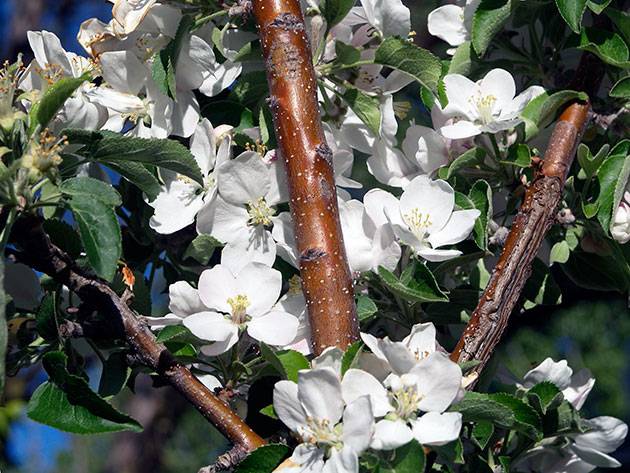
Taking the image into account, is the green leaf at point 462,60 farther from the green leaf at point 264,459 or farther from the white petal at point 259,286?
the green leaf at point 264,459

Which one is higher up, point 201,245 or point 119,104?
point 119,104

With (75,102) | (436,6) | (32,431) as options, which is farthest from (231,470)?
(32,431)

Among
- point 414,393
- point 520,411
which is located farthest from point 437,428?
point 520,411

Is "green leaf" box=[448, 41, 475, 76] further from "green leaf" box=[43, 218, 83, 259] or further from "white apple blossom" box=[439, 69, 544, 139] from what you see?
"green leaf" box=[43, 218, 83, 259]

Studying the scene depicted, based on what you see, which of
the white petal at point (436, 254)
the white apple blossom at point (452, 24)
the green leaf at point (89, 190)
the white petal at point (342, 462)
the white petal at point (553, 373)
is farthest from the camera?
the white apple blossom at point (452, 24)

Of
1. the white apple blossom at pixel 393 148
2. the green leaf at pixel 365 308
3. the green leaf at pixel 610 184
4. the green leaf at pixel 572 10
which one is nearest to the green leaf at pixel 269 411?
the green leaf at pixel 365 308

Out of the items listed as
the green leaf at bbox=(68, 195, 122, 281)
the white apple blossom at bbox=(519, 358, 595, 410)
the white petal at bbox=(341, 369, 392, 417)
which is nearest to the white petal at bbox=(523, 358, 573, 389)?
the white apple blossom at bbox=(519, 358, 595, 410)

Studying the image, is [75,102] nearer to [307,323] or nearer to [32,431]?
[307,323]
